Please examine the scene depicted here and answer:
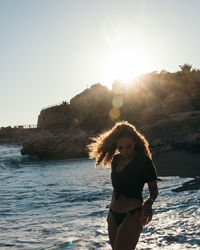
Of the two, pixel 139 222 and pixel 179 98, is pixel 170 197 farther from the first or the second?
pixel 179 98

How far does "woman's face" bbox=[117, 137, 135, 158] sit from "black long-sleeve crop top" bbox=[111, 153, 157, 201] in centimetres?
12

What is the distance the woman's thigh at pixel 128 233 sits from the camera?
2.87m

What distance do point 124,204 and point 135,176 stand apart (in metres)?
0.32

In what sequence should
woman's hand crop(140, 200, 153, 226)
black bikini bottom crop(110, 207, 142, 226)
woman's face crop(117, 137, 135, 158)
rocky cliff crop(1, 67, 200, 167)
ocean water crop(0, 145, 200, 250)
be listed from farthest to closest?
rocky cliff crop(1, 67, 200, 167)
ocean water crop(0, 145, 200, 250)
woman's face crop(117, 137, 135, 158)
black bikini bottom crop(110, 207, 142, 226)
woman's hand crop(140, 200, 153, 226)

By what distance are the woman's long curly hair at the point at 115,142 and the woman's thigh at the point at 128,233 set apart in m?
0.69

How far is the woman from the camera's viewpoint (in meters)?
2.90

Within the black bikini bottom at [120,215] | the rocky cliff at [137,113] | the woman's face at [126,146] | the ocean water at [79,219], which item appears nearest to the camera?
the black bikini bottom at [120,215]

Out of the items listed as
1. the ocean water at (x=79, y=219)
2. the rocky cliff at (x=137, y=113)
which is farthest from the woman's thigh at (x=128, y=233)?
the rocky cliff at (x=137, y=113)

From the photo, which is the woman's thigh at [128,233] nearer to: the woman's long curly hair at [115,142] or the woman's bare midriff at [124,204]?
the woman's bare midriff at [124,204]

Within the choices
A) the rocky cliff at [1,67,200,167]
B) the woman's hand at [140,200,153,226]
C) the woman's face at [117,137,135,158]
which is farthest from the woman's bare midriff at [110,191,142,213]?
the rocky cliff at [1,67,200,167]

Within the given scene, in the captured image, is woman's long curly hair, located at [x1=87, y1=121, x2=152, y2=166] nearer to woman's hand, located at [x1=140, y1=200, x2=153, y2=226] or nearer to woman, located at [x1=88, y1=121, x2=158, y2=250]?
woman, located at [x1=88, y1=121, x2=158, y2=250]

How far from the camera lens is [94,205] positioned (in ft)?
23.6

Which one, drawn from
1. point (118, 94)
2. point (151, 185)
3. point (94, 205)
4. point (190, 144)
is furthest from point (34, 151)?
point (118, 94)

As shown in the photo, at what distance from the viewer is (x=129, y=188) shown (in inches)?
121
